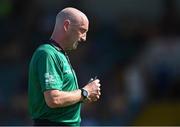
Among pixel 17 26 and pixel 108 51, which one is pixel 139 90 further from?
pixel 17 26

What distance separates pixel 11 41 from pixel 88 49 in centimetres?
155

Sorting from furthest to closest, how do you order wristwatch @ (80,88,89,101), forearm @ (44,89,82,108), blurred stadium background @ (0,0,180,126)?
1. blurred stadium background @ (0,0,180,126)
2. wristwatch @ (80,88,89,101)
3. forearm @ (44,89,82,108)

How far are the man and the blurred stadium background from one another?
256 inches

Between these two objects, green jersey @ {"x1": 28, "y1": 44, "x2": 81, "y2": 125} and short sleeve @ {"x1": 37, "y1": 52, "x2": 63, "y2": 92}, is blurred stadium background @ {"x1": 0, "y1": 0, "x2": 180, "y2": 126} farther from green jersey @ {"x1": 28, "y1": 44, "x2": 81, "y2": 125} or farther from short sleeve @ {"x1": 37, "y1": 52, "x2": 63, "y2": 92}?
short sleeve @ {"x1": 37, "y1": 52, "x2": 63, "y2": 92}

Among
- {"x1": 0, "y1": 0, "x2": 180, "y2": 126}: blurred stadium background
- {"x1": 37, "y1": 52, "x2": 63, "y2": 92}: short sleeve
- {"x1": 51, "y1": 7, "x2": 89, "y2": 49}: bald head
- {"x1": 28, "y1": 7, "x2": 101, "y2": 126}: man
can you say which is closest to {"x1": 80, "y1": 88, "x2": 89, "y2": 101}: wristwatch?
{"x1": 28, "y1": 7, "x2": 101, "y2": 126}: man

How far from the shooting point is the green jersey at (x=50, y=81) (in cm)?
645

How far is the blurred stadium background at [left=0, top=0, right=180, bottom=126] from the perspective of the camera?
13453 mm

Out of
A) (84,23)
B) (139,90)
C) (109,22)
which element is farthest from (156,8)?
(84,23)

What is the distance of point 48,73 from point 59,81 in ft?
0.36

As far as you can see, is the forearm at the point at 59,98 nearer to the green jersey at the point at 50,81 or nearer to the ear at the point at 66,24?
the green jersey at the point at 50,81

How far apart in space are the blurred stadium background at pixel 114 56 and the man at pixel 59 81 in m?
6.51

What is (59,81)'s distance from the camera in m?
6.48

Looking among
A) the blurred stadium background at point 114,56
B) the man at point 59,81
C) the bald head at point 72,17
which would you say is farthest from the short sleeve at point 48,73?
the blurred stadium background at point 114,56

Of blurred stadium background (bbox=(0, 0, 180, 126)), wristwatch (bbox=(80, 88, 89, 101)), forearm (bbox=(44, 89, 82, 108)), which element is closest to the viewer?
forearm (bbox=(44, 89, 82, 108))
